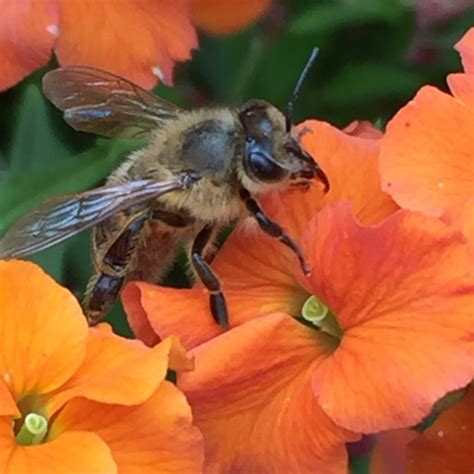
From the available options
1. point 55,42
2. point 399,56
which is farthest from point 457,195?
point 399,56

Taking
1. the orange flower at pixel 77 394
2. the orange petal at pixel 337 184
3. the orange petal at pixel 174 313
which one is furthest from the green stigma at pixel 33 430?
the orange petal at pixel 337 184

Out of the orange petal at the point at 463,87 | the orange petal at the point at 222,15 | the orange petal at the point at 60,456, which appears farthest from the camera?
the orange petal at the point at 222,15

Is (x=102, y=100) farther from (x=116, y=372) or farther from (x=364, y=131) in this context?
(x=116, y=372)

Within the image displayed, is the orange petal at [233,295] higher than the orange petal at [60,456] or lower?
lower

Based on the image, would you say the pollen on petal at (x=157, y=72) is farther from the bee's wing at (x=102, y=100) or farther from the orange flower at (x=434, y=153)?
the orange flower at (x=434, y=153)

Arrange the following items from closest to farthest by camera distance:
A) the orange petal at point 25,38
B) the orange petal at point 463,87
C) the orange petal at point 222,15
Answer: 1. the orange petal at point 463,87
2. the orange petal at point 25,38
3. the orange petal at point 222,15

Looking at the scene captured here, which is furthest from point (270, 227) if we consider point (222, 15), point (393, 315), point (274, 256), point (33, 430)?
point (222, 15)

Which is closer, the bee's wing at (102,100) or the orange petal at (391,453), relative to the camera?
the orange petal at (391,453)

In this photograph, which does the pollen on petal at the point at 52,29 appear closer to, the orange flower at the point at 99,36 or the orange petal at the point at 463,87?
the orange flower at the point at 99,36

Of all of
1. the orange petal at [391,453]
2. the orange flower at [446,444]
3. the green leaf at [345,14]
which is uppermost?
the green leaf at [345,14]
